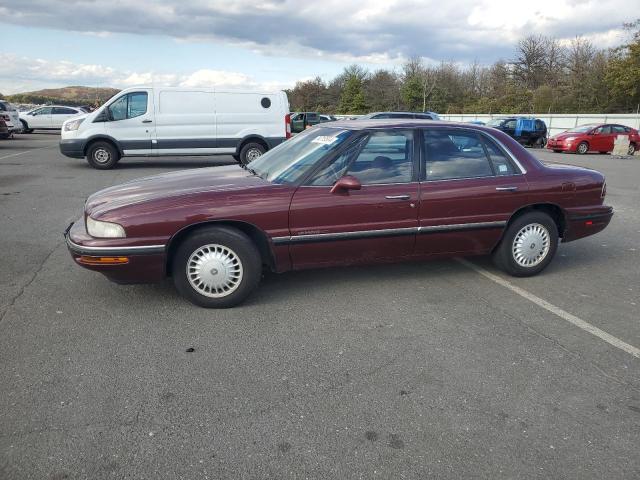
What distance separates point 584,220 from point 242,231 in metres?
3.43

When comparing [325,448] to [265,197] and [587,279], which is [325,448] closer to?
[265,197]

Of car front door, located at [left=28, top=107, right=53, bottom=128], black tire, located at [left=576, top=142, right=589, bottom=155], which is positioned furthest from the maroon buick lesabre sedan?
car front door, located at [left=28, top=107, right=53, bottom=128]

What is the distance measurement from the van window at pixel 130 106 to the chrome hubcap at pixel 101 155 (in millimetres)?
932

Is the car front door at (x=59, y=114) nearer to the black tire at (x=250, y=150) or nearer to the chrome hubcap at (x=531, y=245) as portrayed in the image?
the black tire at (x=250, y=150)

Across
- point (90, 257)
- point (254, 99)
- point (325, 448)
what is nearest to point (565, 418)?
point (325, 448)

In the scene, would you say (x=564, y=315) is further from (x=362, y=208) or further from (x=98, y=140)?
(x=98, y=140)

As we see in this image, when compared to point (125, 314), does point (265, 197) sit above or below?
above

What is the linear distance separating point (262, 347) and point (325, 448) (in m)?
1.12

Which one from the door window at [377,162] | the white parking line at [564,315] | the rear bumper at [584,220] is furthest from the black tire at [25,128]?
the rear bumper at [584,220]

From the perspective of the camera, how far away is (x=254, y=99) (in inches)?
518

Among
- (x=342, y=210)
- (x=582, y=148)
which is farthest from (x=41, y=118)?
(x=342, y=210)

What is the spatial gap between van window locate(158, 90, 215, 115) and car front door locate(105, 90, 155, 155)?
0.33m

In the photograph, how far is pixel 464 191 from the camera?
4.54m

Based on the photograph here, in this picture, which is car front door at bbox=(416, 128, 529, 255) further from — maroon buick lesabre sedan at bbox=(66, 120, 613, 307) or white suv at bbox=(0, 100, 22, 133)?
white suv at bbox=(0, 100, 22, 133)
